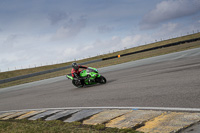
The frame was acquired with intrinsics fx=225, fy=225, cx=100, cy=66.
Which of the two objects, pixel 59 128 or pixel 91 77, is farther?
pixel 91 77

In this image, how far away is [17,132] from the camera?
5.31 meters

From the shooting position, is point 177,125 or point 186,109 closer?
point 177,125

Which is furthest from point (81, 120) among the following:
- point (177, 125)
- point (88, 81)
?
point (88, 81)

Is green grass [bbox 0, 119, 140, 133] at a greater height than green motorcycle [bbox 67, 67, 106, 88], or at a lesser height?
lesser

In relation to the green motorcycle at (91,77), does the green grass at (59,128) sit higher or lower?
lower

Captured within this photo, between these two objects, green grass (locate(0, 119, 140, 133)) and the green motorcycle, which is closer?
green grass (locate(0, 119, 140, 133))

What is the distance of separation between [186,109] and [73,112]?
10.3 feet

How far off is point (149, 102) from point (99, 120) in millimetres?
1581

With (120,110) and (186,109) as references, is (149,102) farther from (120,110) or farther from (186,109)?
(186,109)

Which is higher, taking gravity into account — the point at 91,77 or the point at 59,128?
the point at 91,77

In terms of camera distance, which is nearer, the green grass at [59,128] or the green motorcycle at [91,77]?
the green grass at [59,128]

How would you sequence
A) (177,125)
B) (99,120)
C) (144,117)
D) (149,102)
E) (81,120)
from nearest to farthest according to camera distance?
(177,125) → (144,117) → (99,120) → (81,120) → (149,102)

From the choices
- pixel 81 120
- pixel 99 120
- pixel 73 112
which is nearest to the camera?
pixel 99 120

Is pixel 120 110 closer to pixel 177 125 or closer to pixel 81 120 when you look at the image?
pixel 81 120
